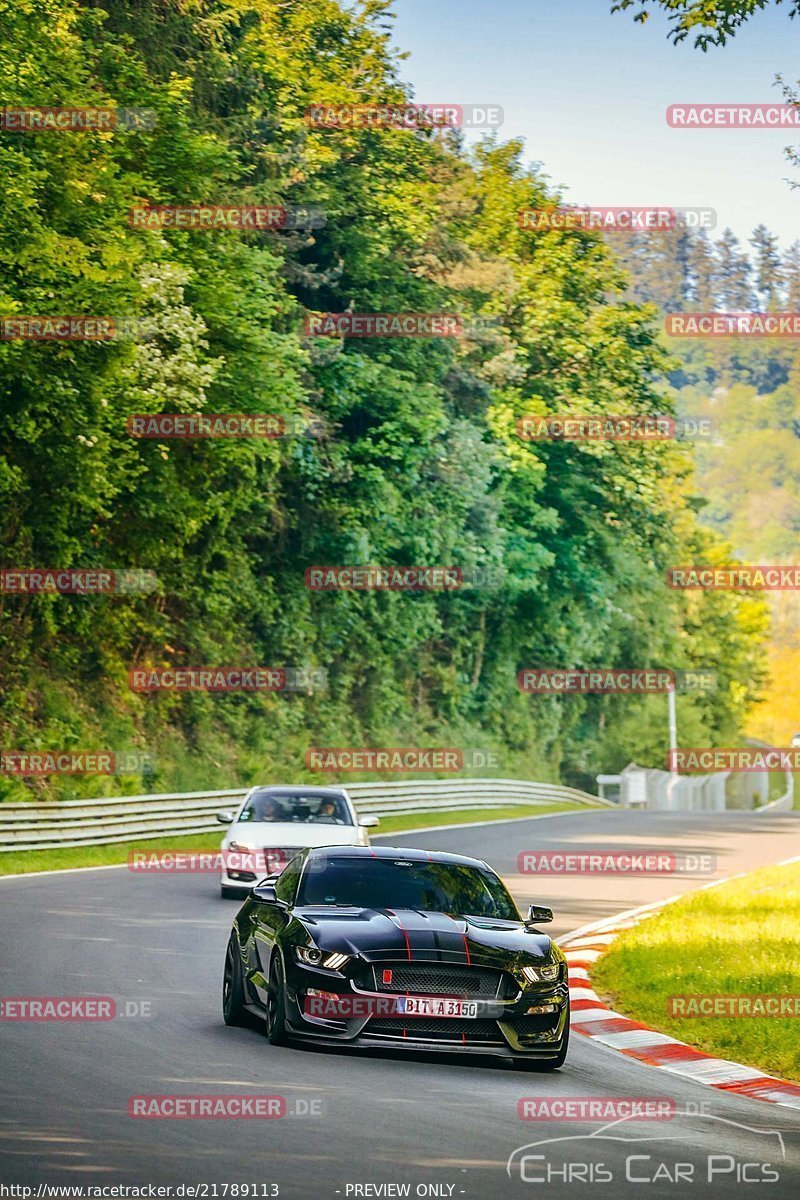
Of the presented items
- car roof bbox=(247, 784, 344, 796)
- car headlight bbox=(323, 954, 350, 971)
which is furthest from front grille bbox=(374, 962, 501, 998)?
car roof bbox=(247, 784, 344, 796)

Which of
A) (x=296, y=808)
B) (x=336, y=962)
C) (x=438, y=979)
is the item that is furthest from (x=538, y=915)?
(x=296, y=808)

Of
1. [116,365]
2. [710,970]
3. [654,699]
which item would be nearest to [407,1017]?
[710,970]

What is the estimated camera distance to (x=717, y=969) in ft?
52.7

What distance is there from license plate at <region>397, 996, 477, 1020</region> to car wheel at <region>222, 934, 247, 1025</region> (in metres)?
1.86

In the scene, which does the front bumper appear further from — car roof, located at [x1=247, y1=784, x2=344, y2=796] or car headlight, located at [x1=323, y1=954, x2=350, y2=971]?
car roof, located at [x1=247, y1=784, x2=344, y2=796]

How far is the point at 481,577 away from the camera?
5581 centimetres

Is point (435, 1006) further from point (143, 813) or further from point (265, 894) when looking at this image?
point (143, 813)

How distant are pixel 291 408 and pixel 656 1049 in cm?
2961

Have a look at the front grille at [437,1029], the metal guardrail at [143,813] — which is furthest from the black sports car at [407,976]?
the metal guardrail at [143,813]

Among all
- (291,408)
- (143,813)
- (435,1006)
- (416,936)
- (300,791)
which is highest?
(291,408)

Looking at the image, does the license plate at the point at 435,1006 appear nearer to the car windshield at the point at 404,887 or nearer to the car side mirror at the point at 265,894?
the car windshield at the point at 404,887

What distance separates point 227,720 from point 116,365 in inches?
574

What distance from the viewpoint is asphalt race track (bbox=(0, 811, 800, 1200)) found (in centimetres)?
760

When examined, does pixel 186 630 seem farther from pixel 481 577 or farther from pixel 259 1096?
pixel 259 1096
